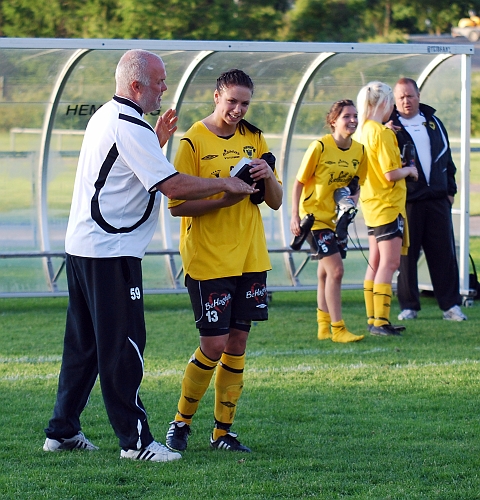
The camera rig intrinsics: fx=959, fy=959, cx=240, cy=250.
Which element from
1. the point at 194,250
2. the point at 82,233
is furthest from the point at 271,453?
the point at 82,233

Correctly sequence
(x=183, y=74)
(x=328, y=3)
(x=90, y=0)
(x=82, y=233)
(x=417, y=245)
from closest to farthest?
(x=82, y=233)
(x=417, y=245)
(x=183, y=74)
(x=90, y=0)
(x=328, y=3)

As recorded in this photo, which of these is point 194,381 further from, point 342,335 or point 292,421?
point 342,335

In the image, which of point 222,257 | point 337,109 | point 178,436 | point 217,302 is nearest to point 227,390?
point 178,436

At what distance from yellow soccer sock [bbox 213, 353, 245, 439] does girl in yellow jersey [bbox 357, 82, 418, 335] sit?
3542mm

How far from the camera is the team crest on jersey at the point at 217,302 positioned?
4.71 metres

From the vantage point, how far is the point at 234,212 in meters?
4.82

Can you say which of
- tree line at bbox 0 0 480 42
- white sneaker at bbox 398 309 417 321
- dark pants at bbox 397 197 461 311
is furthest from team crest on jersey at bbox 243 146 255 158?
tree line at bbox 0 0 480 42

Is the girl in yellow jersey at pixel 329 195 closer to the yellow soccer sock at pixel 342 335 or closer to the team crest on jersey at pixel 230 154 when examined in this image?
the yellow soccer sock at pixel 342 335

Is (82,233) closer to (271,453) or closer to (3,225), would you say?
(271,453)

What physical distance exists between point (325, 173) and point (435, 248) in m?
1.87

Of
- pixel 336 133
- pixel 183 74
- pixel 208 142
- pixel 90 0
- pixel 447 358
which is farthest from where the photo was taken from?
pixel 90 0

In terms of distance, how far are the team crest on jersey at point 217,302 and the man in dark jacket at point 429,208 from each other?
4.35 meters

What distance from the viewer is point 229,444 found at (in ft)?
15.7

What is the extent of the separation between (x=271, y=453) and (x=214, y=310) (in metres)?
0.75
